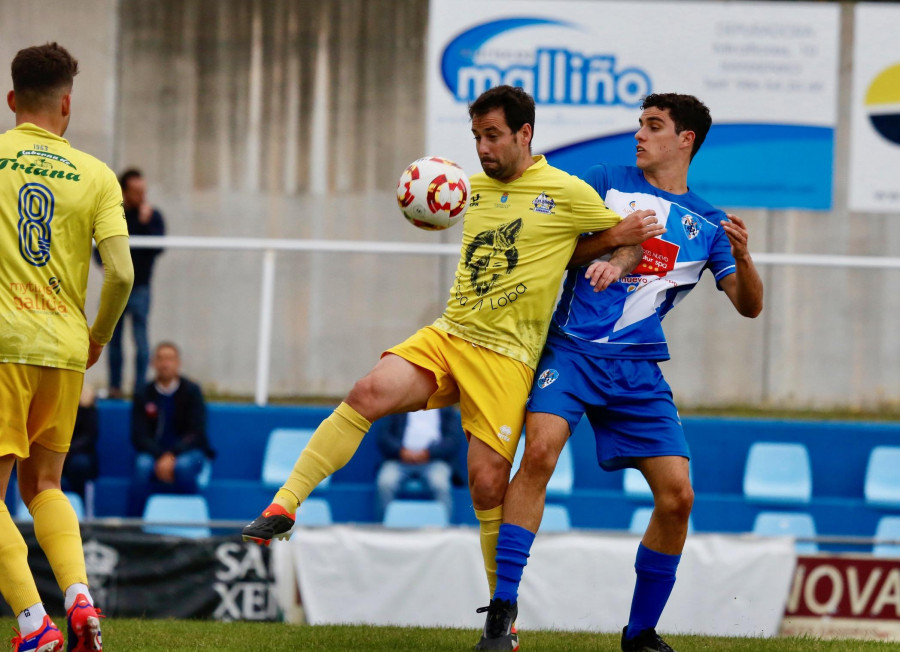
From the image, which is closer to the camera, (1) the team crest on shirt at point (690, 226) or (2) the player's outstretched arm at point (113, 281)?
(2) the player's outstretched arm at point (113, 281)

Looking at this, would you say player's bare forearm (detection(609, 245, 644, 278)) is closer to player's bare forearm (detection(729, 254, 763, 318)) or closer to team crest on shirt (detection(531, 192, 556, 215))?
team crest on shirt (detection(531, 192, 556, 215))

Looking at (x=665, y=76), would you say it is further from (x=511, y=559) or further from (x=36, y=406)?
(x=36, y=406)

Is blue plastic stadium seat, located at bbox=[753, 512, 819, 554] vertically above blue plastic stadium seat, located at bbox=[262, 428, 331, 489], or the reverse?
blue plastic stadium seat, located at bbox=[262, 428, 331, 489]

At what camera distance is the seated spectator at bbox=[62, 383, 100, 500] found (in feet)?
29.5

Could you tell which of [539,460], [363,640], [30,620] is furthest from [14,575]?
[539,460]

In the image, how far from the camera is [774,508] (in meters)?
9.48

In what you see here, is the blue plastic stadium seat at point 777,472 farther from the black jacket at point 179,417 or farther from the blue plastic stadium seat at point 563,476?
the black jacket at point 179,417

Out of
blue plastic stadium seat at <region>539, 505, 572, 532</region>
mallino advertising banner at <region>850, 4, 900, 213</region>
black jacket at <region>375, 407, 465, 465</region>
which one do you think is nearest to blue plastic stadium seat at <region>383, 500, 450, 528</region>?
black jacket at <region>375, 407, 465, 465</region>

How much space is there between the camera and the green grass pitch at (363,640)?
5.15 m

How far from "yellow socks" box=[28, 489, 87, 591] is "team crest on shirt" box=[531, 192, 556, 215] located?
2270 millimetres

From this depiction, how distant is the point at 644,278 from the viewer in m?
5.23

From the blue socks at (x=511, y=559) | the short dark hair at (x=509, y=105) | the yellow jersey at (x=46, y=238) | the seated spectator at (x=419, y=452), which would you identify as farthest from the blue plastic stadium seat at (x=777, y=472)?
the yellow jersey at (x=46, y=238)

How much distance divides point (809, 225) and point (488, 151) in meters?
8.28

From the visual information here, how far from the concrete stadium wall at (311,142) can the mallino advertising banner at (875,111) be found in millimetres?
1081
